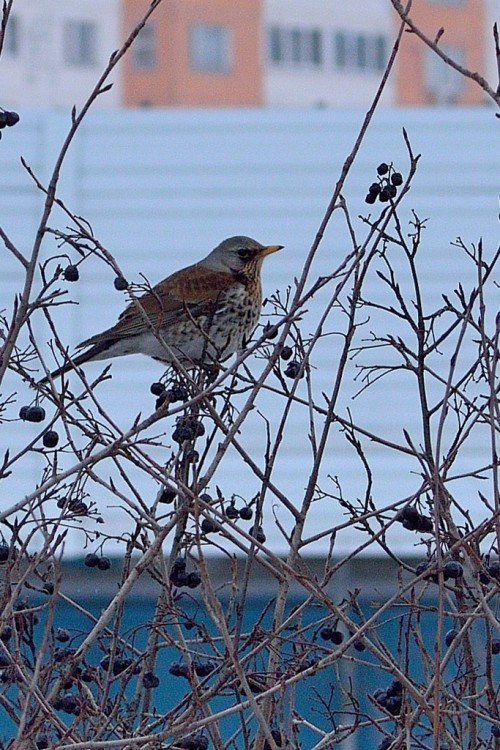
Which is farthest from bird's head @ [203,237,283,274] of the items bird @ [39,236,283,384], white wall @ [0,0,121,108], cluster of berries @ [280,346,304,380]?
white wall @ [0,0,121,108]

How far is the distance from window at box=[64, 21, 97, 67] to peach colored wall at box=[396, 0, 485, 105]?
973 cm

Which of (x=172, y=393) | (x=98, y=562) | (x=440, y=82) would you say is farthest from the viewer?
(x=440, y=82)

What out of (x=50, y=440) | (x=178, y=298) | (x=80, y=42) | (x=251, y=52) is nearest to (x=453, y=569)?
(x=50, y=440)

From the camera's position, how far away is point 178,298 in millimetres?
5500

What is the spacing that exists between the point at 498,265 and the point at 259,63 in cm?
3102

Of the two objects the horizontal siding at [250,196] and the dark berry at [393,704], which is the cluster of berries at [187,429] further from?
the horizontal siding at [250,196]

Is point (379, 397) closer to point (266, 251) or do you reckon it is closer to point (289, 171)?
point (289, 171)

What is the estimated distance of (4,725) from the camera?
7.75 meters

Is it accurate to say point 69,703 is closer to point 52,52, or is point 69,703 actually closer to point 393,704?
point 393,704

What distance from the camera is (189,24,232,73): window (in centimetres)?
4159

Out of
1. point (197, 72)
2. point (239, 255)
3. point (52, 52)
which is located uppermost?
point (52, 52)

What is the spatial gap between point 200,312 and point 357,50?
1505 inches

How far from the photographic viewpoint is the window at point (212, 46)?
136 feet

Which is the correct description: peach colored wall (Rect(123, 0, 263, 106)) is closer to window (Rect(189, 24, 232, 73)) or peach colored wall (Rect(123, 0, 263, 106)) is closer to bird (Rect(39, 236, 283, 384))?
window (Rect(189, 24, 232, 73))
